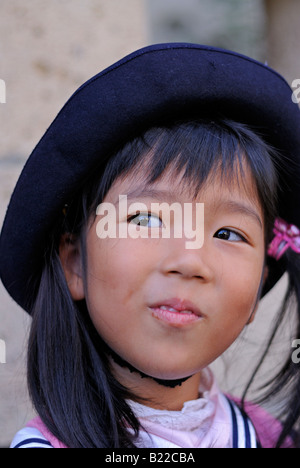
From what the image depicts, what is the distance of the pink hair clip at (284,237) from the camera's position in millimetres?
1211

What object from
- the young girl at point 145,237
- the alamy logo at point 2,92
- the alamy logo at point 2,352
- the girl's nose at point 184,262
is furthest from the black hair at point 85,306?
the alamy logo at point 2,92

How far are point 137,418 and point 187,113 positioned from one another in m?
0.54

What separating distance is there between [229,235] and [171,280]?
0.16 meters

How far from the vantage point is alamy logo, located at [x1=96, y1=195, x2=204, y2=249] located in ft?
3.03

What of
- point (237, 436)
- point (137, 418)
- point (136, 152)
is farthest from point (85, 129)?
point (237, 436)

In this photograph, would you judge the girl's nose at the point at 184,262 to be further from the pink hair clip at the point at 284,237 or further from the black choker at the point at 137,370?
the pink hair clip at the point at 284,237

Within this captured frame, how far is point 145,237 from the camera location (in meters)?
0.93

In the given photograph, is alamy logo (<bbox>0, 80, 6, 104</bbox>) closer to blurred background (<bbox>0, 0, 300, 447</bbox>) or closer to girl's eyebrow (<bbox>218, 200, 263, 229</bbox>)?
blurred background (<bbox>0, 0, 300, 447</bbox>)

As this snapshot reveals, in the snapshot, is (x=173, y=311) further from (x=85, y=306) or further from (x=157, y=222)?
(x=85, y=306)

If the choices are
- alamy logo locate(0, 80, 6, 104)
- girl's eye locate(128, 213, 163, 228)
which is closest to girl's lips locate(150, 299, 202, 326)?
girl's eye locate(128, 213, 163, 228)

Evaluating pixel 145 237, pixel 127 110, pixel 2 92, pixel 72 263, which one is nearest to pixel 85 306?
pixel 72 263

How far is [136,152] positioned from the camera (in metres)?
0.98

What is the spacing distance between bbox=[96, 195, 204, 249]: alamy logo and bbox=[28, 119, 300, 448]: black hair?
0.05m

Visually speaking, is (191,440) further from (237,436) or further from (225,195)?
(225,195)
